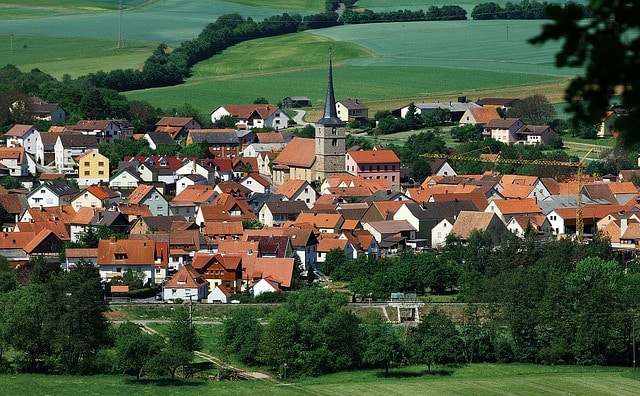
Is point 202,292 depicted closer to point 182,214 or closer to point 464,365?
point 464,365

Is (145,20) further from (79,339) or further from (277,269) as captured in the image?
(79,339)

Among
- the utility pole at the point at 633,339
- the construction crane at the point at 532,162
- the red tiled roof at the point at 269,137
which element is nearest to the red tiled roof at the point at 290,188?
the construction crane at the point at 532,162

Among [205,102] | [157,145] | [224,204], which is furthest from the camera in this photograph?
[205,102]

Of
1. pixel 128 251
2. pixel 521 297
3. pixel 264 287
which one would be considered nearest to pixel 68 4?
pixel 128 251

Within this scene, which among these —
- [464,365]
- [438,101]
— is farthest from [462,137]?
[464,365]

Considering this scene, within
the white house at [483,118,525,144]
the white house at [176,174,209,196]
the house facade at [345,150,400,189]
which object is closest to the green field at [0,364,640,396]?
the white house at [176,174,209,196]
